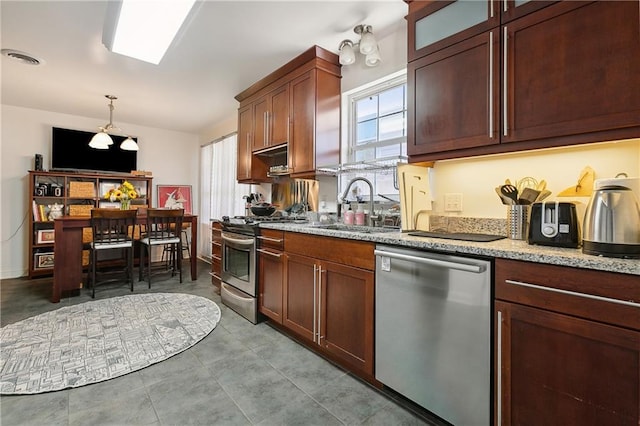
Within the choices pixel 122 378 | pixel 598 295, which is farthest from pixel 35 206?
pixel 598 295

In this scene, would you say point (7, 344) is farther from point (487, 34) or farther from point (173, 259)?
point (487, 34)

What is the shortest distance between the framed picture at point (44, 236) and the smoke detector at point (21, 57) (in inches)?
99.0

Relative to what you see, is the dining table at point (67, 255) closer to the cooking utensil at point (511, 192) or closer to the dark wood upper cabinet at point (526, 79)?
the dark wood upper cabinet at point (526, 79)

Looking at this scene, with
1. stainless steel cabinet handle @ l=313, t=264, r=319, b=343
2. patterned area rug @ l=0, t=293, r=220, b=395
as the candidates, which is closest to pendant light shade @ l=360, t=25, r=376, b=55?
stainless steel cabinet handle @ l=313, t=264, r=319, b=343

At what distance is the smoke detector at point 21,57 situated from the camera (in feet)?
9.29

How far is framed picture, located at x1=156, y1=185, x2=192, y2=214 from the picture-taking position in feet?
19.0

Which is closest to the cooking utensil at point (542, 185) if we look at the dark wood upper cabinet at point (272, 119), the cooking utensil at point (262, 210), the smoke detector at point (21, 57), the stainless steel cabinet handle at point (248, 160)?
the dark wood upper cabinet at point (272, 119)

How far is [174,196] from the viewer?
5.93 meters

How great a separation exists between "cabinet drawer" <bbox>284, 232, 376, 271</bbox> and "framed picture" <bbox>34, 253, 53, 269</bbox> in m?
4.36

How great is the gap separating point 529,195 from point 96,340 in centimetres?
321

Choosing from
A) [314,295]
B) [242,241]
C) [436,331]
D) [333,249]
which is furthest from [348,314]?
[242,241]

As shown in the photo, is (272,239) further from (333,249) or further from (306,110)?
(306,110)

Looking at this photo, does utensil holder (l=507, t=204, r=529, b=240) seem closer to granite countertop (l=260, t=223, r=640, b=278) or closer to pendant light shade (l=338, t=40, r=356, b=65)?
granite countertop (l=260, t=223, r=640, b=278)

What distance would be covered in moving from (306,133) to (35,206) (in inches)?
175
